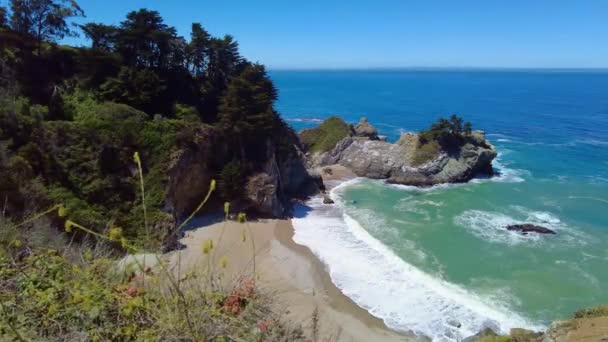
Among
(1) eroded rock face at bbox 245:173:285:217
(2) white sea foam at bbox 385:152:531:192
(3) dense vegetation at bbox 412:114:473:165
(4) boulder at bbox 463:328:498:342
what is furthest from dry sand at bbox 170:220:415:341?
(3) dense vegetation at bbox 412:114:473:165

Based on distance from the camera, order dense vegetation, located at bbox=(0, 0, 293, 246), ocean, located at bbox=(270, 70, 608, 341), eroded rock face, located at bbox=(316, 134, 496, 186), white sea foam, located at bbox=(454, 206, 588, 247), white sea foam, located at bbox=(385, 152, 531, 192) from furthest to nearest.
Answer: eroded rock face, located at bbox=(316, 134, 496, 186) → white sea foam, located at bbox=(385, 152, 531, 192) → white sea foam, located at bbox=(454, 206, 588, 247) → dense vegetation, located at bbox=(0, 0, 293, 246) → ocean, located at bbox=(270, 70, 608, 341)

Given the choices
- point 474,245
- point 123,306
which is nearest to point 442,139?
point 474,245

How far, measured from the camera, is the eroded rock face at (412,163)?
131 ft

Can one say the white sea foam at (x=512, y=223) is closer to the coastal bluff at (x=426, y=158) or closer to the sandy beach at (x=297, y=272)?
the coastal bluff at (x=426, y=158)

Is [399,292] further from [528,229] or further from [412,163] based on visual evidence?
[412,163]

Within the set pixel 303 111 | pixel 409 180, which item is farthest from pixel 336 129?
pixel 303 111

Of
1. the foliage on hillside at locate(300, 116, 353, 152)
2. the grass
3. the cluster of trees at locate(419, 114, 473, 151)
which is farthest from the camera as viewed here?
the foliage on hillside at locate(300, 116, 353, 152)

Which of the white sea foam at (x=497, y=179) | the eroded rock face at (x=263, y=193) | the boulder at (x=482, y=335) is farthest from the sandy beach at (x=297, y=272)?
the white sea foam at (x=497, y=179)

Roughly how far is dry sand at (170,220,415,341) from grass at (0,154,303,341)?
7.88m

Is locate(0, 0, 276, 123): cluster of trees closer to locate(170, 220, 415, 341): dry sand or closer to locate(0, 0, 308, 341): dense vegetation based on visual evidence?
locate(0, 0, 308, 341): dense vegetation

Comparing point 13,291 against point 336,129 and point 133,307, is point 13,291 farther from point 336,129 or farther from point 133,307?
point 336,129

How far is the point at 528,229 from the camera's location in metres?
28.0

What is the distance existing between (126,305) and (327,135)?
47981 millimetres

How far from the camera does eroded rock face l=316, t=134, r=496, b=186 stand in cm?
4006
